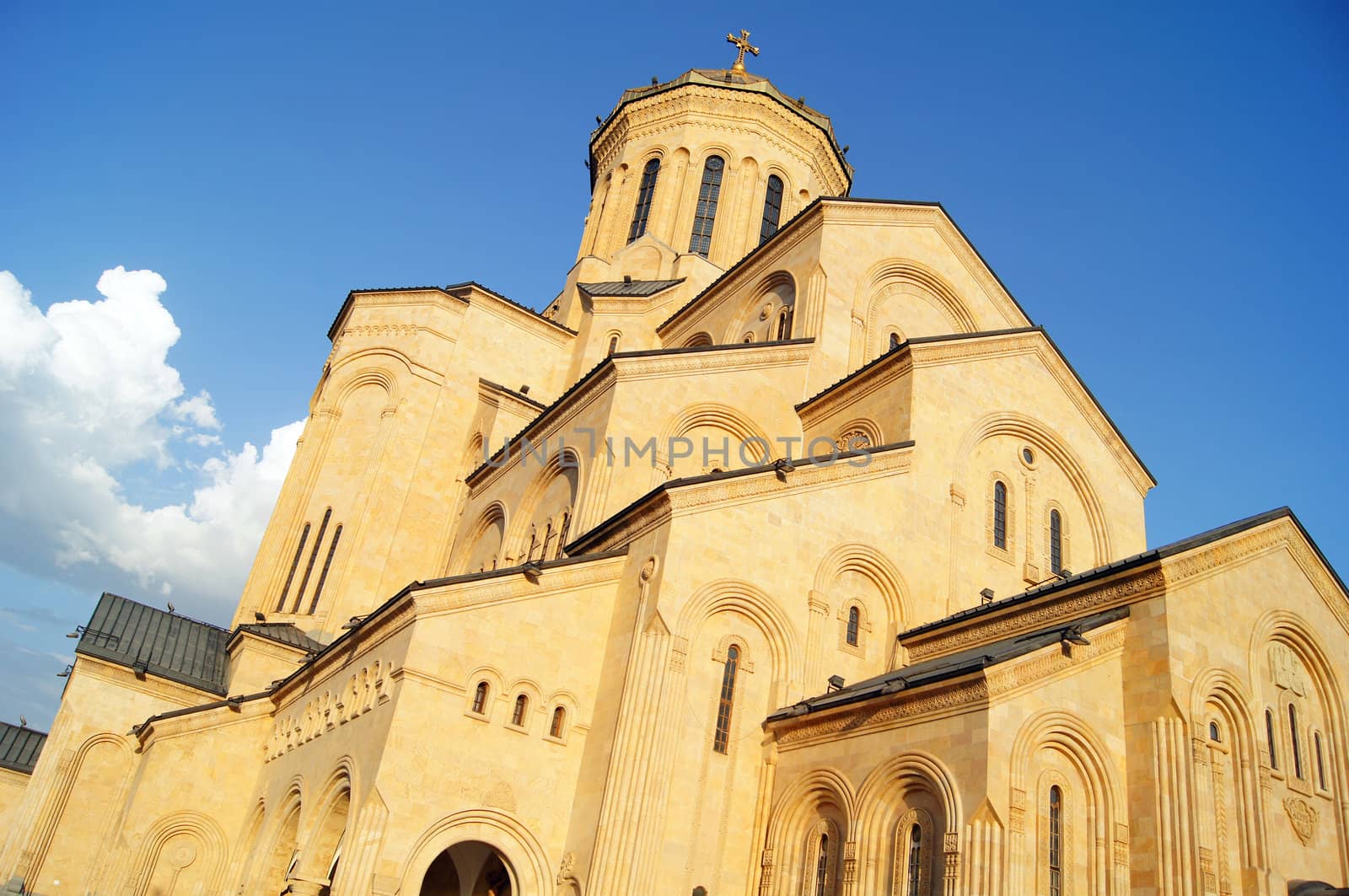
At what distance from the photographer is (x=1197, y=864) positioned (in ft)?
42.5

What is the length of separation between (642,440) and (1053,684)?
9385mm

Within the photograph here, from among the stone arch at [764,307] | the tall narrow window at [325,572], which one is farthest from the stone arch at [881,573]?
the tall narrow window at [325,572]

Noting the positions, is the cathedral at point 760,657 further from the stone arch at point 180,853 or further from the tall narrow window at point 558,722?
the tall narrow window at point 558,722

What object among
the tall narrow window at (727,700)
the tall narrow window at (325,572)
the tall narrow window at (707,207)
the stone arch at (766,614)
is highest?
the tall narrow window at (707,207)

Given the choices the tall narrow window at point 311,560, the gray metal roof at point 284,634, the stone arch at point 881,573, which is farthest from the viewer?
the tall narrow window at point 311,560

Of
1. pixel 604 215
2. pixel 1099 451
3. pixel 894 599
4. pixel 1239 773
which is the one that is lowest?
pixel 1239 773

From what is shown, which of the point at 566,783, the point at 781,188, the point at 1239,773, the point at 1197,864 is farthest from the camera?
the point at 781,188

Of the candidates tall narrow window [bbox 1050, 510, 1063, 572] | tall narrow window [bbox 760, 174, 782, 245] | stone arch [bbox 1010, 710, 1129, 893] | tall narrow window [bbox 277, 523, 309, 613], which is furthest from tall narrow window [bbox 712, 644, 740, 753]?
tall narrow window [bbox 760, 174, 782, 245]

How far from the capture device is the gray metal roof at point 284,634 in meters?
25.4

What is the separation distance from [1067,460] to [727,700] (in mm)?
9925

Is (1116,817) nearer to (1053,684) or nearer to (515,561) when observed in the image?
(1053,684)

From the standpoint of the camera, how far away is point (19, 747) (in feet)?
113

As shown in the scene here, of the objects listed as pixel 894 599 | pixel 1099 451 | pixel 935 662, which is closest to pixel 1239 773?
pixel 935 662

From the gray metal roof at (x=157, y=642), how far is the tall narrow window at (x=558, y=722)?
13.9m
